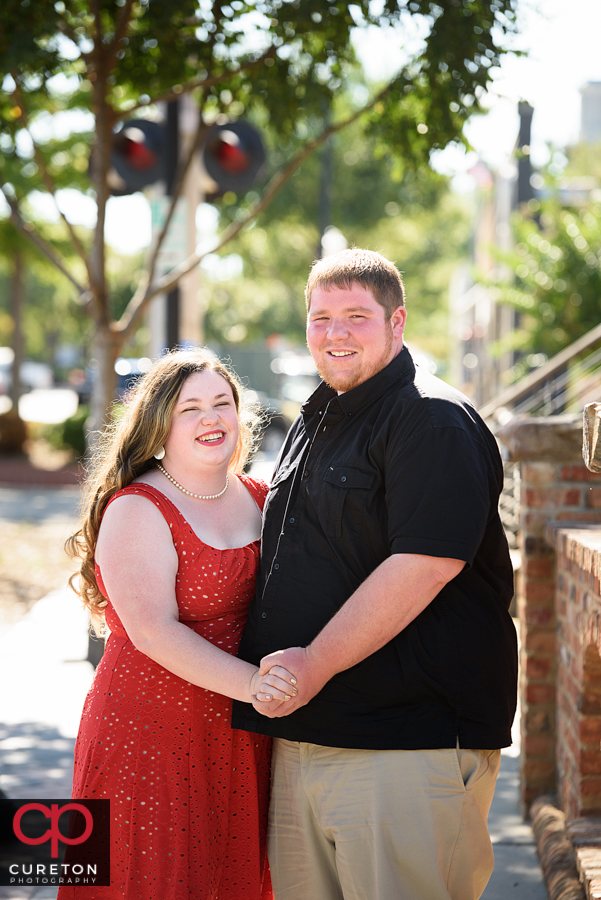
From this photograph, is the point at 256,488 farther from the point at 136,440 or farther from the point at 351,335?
the point at 351,335

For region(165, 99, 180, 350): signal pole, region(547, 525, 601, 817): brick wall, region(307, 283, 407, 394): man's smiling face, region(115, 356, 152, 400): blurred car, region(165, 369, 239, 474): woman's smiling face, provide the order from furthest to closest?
region(165, 99, 180, 350): signal pole → region(115, 356, 152, 400): blurred car → region(547, 525, 601, 817): brick wall → region(165, 369, 239, 474): woman's smiling face → region(307, 283, 407, 394): man's smiling face

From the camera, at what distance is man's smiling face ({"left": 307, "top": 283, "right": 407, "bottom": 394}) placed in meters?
2.33

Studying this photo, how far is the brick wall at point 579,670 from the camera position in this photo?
2.79 metres

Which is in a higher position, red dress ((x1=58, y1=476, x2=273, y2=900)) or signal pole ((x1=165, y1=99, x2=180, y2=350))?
signal pole ((x1=165, y1=99, x2=180, y2=350))

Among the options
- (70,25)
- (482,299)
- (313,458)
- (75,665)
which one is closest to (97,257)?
(70,25)

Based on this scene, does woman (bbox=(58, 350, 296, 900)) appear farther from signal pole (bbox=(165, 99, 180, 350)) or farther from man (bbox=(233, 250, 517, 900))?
signal pole (bbox=(165, 99, 180, 350))

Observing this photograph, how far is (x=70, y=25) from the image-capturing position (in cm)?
560

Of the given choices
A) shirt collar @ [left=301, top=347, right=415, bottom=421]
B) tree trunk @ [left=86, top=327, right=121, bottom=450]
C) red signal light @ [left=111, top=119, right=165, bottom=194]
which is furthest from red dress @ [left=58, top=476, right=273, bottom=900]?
red signal light @ [left=111, top=119, right=165, bottom=194]

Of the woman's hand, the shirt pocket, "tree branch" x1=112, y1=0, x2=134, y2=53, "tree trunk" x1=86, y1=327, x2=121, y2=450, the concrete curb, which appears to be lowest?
the concrete curb

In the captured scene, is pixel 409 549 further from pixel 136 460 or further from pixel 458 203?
pixel 458 203

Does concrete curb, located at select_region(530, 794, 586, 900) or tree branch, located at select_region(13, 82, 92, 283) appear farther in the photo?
tree branch, located at select_region(13, 82, 92, 283)

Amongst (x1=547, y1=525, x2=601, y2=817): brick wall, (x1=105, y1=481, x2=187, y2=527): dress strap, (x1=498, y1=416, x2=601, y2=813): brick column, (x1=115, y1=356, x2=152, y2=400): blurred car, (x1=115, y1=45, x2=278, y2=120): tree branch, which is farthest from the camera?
(x1=115, y1=45, x2=278, y2=120): tree branch

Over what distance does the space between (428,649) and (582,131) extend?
4246 centimetres

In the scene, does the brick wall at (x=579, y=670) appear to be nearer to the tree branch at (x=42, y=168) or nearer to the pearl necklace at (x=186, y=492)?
the pearl necklace at (x=186, y=492)
